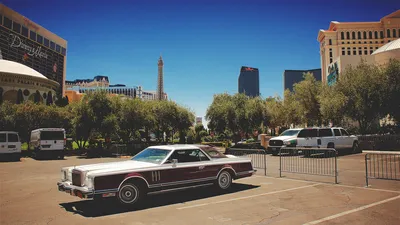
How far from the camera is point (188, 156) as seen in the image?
8812 mm

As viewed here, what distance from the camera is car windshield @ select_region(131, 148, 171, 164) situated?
8.37 m

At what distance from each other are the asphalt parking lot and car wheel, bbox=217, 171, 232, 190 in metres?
0.24

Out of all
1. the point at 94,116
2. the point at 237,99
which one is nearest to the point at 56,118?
the point at 94,116

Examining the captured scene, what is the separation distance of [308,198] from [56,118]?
28.4 m

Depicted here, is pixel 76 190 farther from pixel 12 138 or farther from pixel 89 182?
pixel 12 138

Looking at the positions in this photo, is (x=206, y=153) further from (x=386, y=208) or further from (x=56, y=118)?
(x=56, y=118)

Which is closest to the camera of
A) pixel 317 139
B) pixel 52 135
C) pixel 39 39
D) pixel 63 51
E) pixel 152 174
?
pixel 152 174

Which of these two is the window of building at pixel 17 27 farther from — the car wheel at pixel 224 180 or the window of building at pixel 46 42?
the car wheel at pixel 224 180

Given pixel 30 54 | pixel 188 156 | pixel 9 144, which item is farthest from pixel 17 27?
pixel 188 156

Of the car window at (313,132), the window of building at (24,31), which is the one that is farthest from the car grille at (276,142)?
the window of building at (24,31)

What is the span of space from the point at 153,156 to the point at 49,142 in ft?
55.6

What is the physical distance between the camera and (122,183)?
7.29m

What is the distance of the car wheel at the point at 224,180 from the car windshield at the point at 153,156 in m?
1.93

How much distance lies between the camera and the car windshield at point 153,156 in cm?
837
